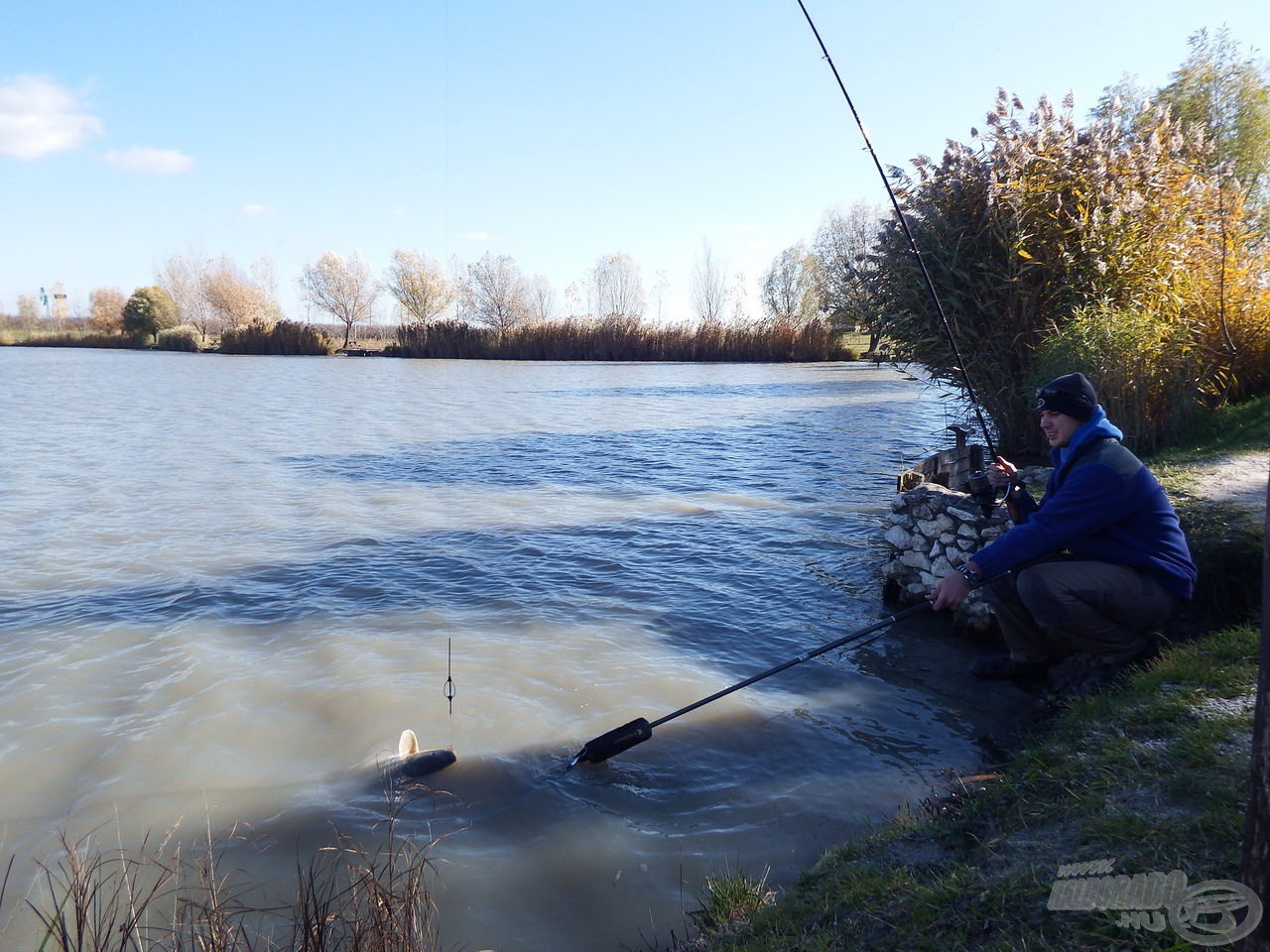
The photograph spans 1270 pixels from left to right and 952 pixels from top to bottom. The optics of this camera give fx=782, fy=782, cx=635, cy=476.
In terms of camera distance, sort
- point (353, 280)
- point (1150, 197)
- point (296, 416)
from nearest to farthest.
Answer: point (1150, 197) < point (296, 416) < point (353, 280)

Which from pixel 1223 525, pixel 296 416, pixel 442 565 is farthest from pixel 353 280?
pixel 1223 525

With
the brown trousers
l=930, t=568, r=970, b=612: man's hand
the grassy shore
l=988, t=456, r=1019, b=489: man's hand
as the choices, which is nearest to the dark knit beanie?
l=988, t=456, r=1019, b=489: man's hand

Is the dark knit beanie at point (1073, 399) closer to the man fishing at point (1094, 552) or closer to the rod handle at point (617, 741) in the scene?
the man fishing at point (1094, 552)

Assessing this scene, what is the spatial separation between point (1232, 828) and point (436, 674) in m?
4.51

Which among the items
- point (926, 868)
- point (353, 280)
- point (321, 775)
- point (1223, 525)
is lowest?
point (321, 775)

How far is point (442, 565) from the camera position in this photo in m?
8.03

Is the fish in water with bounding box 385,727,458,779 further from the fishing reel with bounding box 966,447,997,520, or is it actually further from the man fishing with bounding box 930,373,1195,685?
the fishing reel with bounding box 966,447,997,520

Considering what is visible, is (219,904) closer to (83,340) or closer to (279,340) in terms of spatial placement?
(279,340)

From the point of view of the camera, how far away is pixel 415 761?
420cm

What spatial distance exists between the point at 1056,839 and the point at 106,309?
3243 inches

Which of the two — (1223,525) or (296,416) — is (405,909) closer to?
(1223,525)

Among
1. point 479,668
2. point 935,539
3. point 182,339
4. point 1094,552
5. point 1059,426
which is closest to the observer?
point 1094,552

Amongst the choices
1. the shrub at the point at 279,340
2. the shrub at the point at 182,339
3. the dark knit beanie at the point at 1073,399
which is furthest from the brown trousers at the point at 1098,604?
the shrub at the point at 182,339

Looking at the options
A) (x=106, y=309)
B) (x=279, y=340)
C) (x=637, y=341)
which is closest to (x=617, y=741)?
(x=637, y=341)
